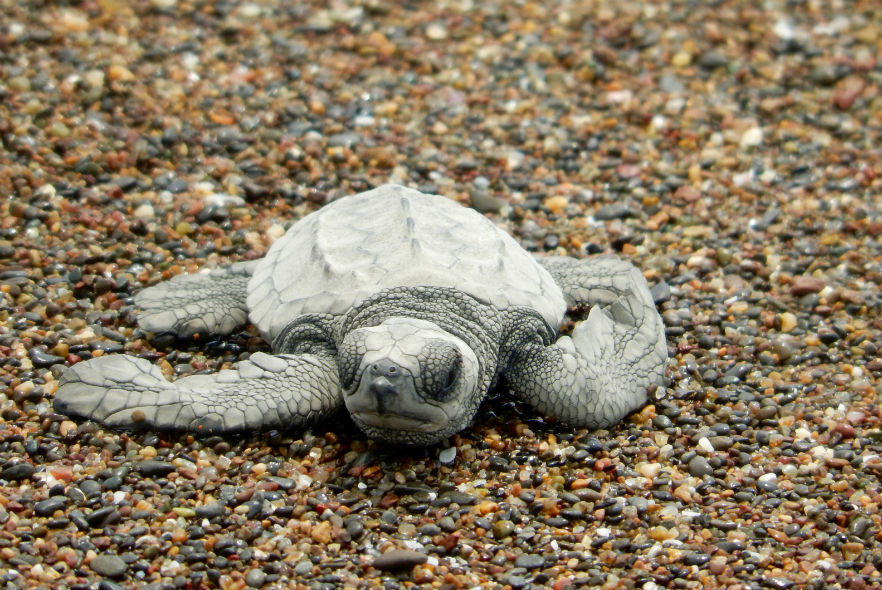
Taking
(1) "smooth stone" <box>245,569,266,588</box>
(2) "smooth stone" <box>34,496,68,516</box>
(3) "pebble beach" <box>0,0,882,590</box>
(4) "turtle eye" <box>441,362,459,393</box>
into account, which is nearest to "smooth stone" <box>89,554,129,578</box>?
(3) "pebble beach" <box>0,0,882,590</box>

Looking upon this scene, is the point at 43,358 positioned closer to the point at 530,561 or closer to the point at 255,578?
the point at 255,578

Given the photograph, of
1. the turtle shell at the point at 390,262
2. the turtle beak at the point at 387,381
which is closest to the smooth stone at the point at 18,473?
the turtle shell at the point at 390,262

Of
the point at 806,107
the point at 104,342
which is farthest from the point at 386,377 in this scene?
the point at 806,107

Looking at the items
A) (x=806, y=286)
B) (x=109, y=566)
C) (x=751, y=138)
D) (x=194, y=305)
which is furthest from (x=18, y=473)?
(x=751, y=138)

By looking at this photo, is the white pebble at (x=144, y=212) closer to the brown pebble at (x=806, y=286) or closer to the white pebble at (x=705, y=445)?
the white pebble at (x=705, y=445)

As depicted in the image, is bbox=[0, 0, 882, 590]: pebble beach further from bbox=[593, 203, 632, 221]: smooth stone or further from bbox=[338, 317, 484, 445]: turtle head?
bbox=[338, 317, 484, 445]: turtle head

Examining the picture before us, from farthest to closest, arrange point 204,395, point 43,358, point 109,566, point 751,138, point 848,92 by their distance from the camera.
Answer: point 848,92, point 751,138, point 43,358, point 204,395, point 109,566
